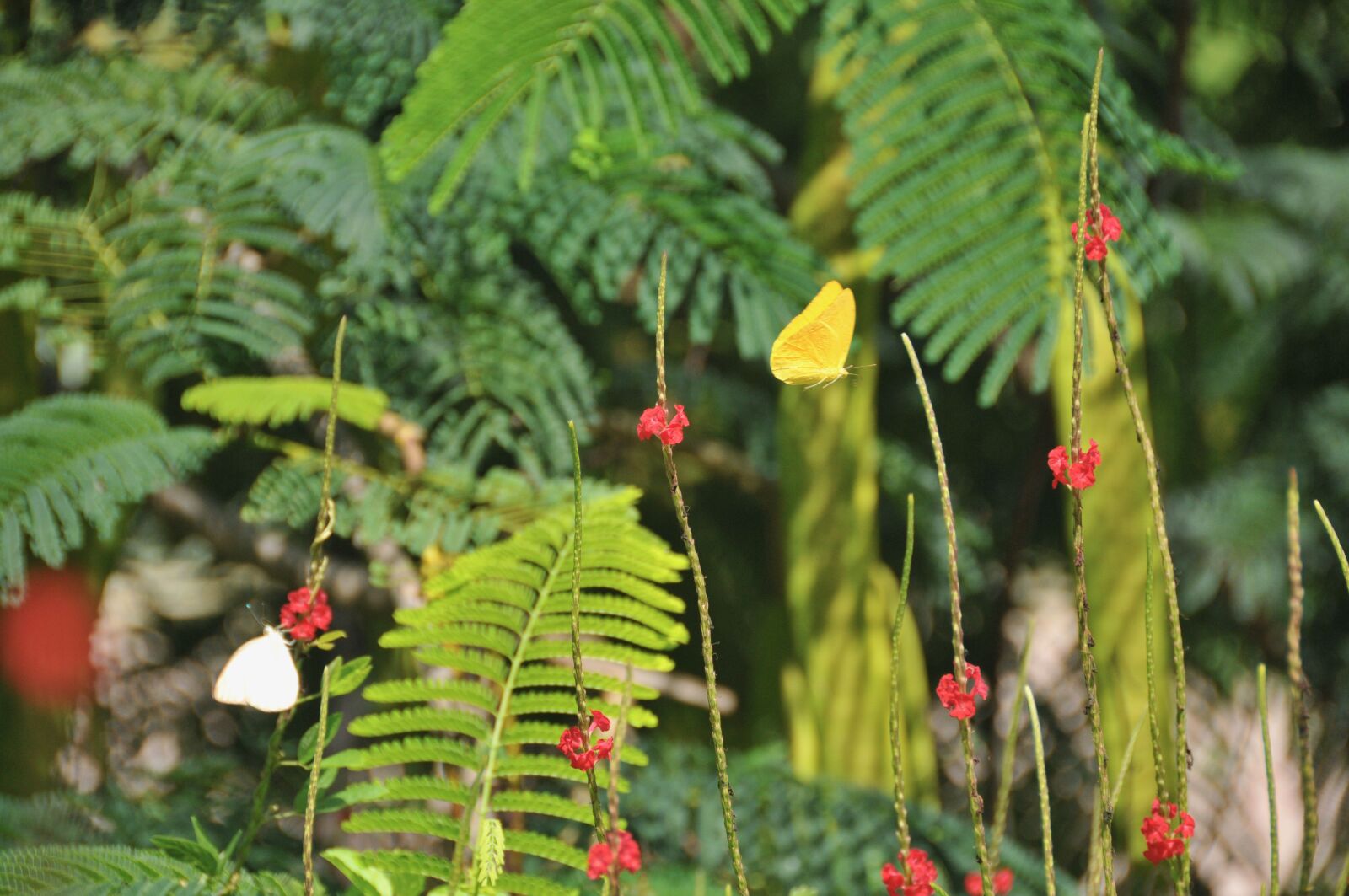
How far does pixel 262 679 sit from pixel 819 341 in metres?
0.22

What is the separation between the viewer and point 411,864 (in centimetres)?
37

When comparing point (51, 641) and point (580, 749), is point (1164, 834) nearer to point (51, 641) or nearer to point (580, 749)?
point (580, 749)

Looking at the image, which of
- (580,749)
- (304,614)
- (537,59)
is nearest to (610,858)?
(580,749)

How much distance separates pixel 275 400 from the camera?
0.53 m

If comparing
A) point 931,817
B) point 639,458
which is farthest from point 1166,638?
point 639,458

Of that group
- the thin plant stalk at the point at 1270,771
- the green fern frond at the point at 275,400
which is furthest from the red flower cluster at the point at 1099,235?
the green fern frond at the point at 275,400

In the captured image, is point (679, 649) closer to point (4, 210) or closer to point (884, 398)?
point (884, 398)

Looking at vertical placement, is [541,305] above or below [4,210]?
below

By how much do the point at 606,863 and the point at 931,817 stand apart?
1.79 ft

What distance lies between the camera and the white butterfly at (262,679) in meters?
0.31

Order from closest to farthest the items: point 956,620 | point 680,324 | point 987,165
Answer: point 956,620
point 987,165
point 680,324

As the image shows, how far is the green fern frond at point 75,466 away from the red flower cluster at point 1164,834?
41cm

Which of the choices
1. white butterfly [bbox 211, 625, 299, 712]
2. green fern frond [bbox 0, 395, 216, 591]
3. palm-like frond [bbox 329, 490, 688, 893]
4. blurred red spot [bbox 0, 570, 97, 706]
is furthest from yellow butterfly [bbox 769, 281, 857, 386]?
blurred red spot [bbox 0, 570, 97, 706]

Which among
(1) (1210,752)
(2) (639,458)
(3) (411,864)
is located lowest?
(1) (1210,752)
